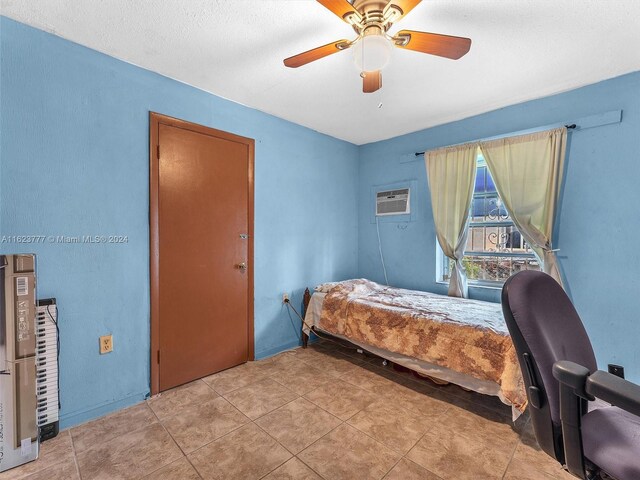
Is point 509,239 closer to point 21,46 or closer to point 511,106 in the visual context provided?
point 511,106

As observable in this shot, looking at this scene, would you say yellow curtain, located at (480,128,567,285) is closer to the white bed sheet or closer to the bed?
the bed

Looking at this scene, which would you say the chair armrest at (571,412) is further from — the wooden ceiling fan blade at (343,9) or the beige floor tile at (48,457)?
the beige floor tile at (48,457)

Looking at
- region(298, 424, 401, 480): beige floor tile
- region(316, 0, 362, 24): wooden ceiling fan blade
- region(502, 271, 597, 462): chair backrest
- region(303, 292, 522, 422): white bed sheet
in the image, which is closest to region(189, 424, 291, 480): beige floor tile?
region(298, 424, 401, 480): beige floor tile

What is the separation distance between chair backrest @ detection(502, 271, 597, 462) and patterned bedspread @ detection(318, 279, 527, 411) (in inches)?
25.2

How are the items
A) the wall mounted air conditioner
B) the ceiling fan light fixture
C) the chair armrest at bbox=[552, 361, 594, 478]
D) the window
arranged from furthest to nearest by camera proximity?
the wall mounted air conditioner, the window, the ceiling fan light fixture, the chair armrest at bbox=[552, 361, 594, 478]

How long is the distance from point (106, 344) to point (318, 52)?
2.34 metres

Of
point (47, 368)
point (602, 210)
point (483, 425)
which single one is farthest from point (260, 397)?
point (602, 210)

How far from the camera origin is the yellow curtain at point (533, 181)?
2482 mm

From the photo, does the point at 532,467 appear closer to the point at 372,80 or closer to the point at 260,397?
the point at 260,397

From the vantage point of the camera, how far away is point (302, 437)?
1.81 metres

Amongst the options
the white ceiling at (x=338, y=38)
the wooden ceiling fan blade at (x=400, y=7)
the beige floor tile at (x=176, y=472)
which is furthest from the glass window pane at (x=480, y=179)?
the beige floor tile at (x=176, y=472)

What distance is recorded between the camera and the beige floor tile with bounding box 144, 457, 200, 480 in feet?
4.92

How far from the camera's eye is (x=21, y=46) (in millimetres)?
1735

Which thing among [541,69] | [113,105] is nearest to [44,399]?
[113,105]
